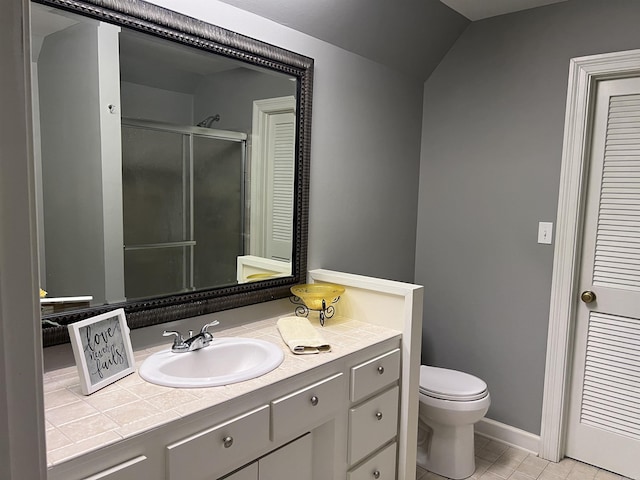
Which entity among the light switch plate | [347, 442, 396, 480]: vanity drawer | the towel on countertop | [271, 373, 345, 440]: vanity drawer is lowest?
[347, 442, 396, 480]: vanity drawer

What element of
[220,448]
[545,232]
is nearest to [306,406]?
[220,448]

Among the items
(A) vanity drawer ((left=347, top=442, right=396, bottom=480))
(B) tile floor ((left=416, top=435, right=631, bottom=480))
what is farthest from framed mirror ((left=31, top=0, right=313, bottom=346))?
(B) tile floor ((left=416, top=435, right=631, bottom=480))

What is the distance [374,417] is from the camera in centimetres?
191

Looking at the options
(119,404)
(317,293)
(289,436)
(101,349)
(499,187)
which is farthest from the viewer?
(499,187)

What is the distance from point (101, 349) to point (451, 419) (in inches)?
66.6

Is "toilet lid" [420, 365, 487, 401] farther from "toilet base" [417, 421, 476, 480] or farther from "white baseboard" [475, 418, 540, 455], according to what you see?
"white baseboard" [475, 418, 540, 455]

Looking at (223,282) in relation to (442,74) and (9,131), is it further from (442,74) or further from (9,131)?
(442,74)

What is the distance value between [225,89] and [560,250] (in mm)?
1875

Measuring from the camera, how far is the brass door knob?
2506mm

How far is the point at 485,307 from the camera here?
2.84 meters

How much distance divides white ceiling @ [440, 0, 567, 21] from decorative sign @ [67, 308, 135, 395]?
221cm

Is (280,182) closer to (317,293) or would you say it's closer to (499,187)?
(317,293)

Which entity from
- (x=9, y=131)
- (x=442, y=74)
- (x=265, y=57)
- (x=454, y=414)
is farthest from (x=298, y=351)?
(x=442, y=74)

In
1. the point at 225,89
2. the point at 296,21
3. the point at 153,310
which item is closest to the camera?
the point at 153,310
